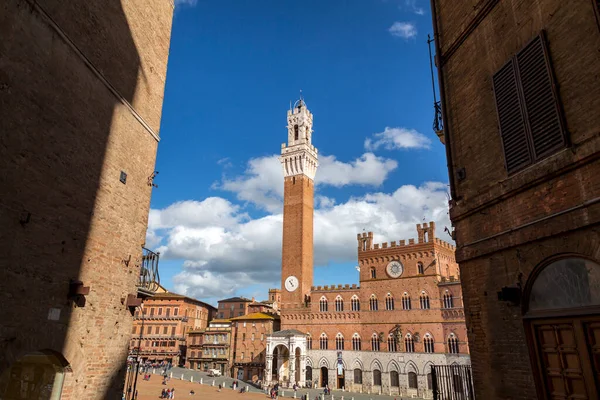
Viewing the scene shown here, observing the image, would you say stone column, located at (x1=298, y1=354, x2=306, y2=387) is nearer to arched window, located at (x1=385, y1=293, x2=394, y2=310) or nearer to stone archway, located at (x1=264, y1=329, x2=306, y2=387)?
stone archway, located at (x1=264, y1=329, x2=306, y2=387)

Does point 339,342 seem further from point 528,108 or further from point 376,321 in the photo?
point 528,108

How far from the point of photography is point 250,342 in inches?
2121

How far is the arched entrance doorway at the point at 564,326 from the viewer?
5043 mm

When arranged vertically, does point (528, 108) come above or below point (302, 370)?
above

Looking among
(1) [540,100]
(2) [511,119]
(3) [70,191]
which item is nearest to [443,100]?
(2) [511,119]

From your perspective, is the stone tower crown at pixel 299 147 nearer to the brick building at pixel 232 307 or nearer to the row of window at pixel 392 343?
the row of window at pixel 392 343

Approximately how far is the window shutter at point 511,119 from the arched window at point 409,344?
129ft

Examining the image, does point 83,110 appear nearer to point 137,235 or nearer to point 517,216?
point 137,235

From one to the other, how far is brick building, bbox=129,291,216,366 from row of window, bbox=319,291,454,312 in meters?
28.9

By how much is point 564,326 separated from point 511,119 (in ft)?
11.1

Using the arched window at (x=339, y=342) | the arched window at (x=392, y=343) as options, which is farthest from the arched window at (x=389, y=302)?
the arched window at (x=339, y=342)

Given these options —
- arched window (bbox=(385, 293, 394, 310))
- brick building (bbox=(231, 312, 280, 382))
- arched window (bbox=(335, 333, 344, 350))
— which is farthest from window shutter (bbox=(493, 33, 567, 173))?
brick building (bbox=(231, 312, 280, 382))

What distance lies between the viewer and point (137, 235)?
10875 millimetres

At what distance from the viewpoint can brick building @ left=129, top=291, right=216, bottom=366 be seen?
211 ft
